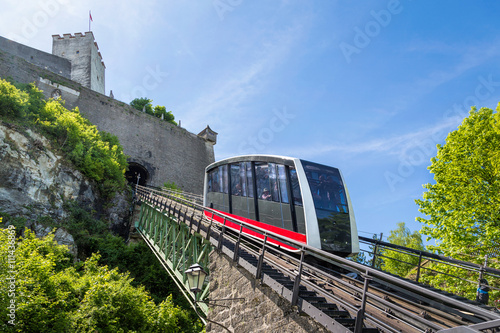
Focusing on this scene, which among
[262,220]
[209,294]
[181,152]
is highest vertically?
[181,152]

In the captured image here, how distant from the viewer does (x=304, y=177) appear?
25.3 feet

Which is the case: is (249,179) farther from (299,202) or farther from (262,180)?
(299,202)

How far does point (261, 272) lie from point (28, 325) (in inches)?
245

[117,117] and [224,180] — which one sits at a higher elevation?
[117,117]

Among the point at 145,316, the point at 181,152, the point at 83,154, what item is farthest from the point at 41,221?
the point at 181,152

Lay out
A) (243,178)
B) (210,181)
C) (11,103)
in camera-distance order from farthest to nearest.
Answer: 1. (11,103)
2. (210,181)
3. (243,178)

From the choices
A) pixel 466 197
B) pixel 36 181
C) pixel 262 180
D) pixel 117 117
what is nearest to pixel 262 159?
pixel 262 180

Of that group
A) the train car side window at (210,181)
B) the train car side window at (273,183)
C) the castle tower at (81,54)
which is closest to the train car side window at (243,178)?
the train car side window at (273,183)

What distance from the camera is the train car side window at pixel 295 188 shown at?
754 centimetres

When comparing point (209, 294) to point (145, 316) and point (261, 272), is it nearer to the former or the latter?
point (261, 272)

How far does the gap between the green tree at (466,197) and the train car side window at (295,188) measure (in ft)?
17.2

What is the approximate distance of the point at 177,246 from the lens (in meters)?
11.0

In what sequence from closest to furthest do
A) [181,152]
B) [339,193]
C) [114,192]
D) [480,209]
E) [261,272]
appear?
[261,272], [339,193], [480,209], [114,192], [181,152]

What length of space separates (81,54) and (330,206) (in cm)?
3487
